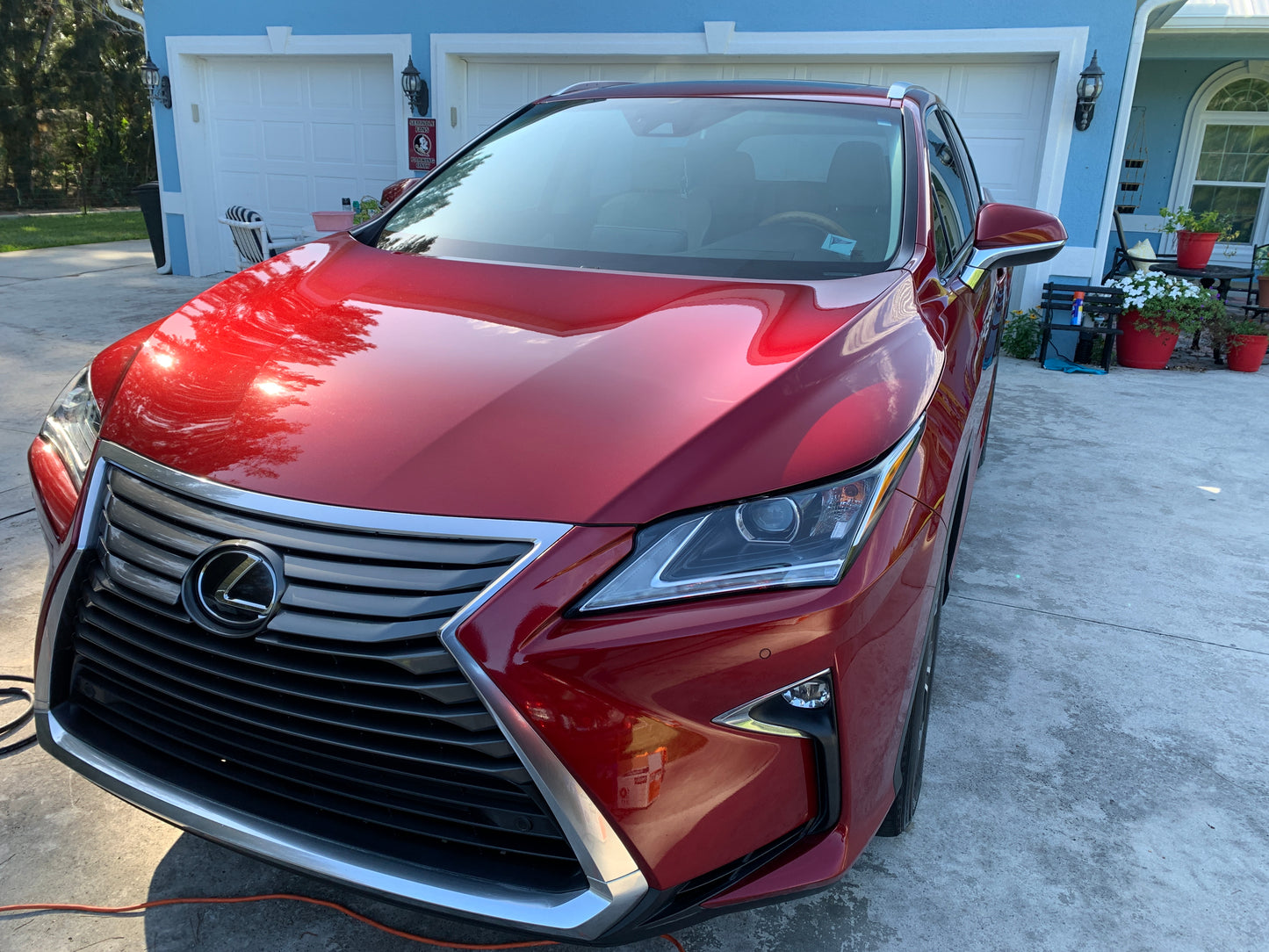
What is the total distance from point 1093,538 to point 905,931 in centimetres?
264

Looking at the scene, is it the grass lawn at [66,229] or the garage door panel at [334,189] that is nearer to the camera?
the garage door panel at [334,189]

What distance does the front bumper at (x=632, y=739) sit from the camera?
1336mm

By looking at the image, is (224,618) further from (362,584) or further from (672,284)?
(672,284)

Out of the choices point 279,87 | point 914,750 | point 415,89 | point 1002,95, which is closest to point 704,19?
point 1002,95

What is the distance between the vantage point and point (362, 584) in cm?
140

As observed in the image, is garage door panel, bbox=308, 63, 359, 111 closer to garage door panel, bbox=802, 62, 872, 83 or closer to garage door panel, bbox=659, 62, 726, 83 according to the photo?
garage door panel, bbox=659, 62, 726, 83

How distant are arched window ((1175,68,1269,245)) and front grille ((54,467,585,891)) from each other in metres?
12.7

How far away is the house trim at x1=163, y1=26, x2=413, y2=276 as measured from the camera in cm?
924

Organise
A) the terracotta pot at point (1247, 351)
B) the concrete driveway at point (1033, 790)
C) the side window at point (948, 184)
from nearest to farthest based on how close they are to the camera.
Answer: the concrete driveway at point (1033, 790) → the side window at point (948, 184) → the terracotta pot at point (1247, 351)

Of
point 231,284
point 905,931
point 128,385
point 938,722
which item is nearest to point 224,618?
point 128,385

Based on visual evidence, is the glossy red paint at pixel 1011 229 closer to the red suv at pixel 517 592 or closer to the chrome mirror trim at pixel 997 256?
the chrome mirror trim at pixel 997 256

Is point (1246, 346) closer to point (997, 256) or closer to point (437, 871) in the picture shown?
point (997, 256)

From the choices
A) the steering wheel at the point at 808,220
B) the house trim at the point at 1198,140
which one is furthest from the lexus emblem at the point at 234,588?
the house trim at the point at 1198,140

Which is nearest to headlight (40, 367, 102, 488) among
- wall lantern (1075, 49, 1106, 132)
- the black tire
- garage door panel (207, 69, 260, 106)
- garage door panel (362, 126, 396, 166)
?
the black tire
